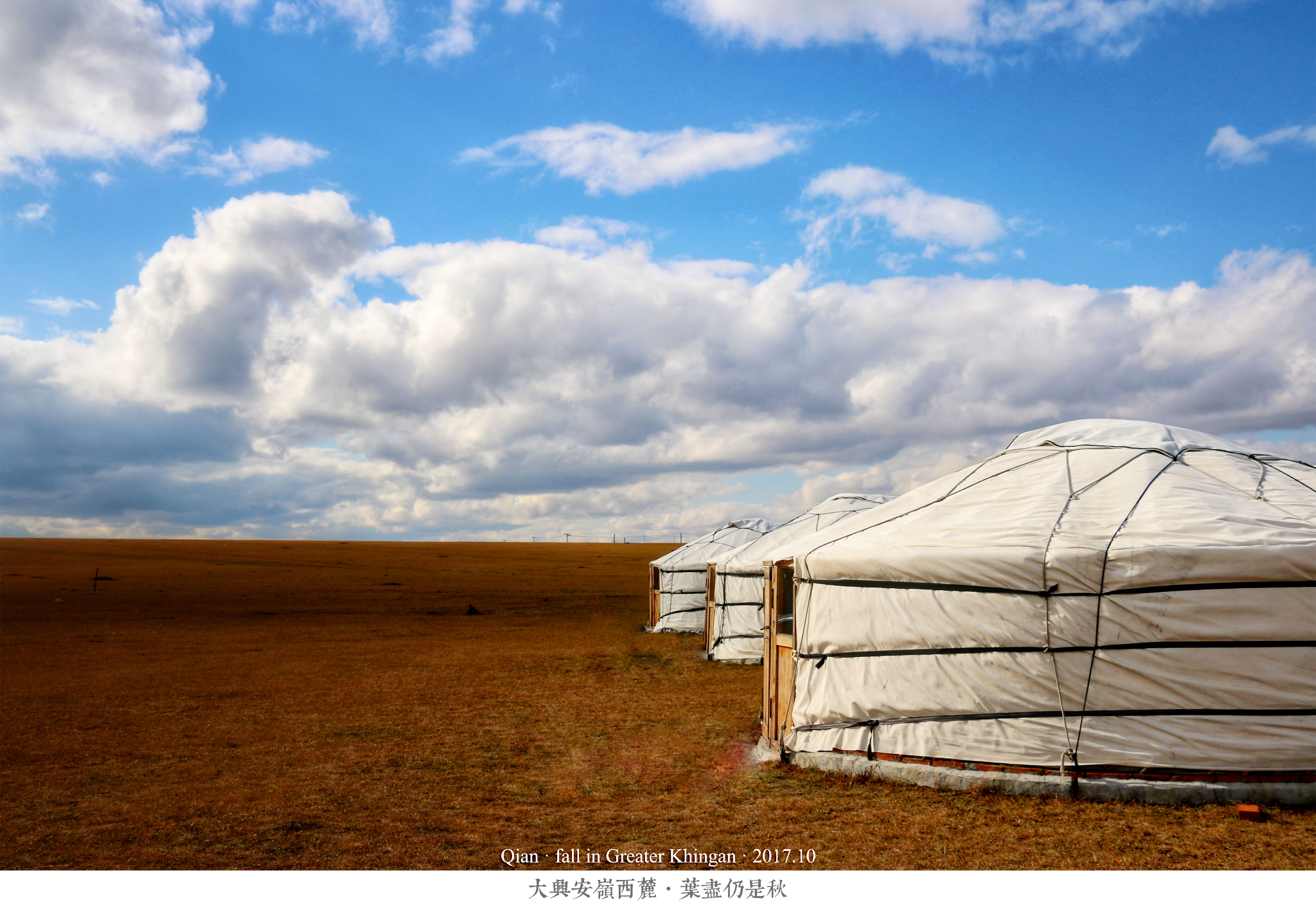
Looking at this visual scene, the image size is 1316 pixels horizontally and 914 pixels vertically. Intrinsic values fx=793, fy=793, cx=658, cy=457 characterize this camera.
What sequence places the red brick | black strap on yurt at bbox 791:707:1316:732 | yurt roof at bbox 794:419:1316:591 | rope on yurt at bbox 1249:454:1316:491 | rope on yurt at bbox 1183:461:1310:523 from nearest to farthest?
the red brick
black strap on yurt at bbox 791:707:1316:732
yurt roof at bbox 794:419:1316:591
rope on yurt at bbox 1183:461:1310:523
rope on yurt at bbox 1249:454:1316:491

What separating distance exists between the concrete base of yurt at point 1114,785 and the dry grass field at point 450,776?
12cm

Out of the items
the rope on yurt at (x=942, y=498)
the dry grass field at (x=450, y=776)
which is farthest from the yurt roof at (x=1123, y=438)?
the dry grass field at (x=450, y=776)

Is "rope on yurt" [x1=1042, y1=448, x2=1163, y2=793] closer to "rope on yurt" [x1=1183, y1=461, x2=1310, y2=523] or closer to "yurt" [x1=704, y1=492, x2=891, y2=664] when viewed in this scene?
"rope on yurt" [x1=1183, y1=461, x2=1310, y2=523]

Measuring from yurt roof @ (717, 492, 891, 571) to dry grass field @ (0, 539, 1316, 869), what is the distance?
2141mm

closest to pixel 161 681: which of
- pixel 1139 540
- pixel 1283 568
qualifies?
pixel 1139 540

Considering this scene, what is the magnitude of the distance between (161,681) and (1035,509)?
12207 mm

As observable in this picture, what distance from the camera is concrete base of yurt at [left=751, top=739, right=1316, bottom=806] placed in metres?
5.23

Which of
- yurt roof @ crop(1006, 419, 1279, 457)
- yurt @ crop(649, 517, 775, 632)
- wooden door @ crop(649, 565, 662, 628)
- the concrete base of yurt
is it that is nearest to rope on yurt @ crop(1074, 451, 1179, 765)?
the concrete base of yurt

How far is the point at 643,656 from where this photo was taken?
14.2 meters

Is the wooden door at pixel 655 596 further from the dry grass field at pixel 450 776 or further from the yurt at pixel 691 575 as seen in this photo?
the dry grass field at pixel 450 776

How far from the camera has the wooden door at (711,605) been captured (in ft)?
46.0

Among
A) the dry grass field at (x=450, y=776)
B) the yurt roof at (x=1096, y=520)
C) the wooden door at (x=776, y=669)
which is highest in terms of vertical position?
the yurt roof at (x=1096, y=520)

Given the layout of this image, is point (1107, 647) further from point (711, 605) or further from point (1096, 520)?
point (711, 605)

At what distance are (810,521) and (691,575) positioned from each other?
10.2ft
